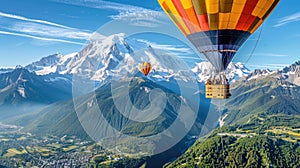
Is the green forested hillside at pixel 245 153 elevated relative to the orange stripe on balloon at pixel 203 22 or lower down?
lower down

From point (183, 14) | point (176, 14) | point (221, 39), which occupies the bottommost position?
point (221, 39)

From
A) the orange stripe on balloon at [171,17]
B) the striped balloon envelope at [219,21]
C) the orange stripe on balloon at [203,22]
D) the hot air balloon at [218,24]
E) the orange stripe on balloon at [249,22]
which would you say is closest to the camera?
the hot air balloon at [218,24]

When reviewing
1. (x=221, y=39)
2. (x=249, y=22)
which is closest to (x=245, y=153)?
(x=249, y=22)

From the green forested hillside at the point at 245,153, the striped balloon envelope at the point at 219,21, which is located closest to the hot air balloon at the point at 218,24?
the striped balloon envelope at the point at 219,21

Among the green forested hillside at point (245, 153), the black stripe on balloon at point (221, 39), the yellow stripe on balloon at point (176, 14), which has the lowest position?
the green forested hillside at point (245, 153)

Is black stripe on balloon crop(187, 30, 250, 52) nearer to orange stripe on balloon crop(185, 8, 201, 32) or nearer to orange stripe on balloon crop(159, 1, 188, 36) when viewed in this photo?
orange stripe on balloon crop(185, 8, 201, 32)

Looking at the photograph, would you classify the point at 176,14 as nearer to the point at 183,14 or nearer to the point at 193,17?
the point at 183,14

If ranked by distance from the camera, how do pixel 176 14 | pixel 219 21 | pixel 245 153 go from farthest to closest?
pixel 245 153
pixel 176 14
pixel 219 21

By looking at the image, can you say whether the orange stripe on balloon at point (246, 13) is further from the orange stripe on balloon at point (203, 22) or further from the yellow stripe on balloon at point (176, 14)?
the yellow stripe on balloon at point (176, 14)

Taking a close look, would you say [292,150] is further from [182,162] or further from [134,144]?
[134,144]
